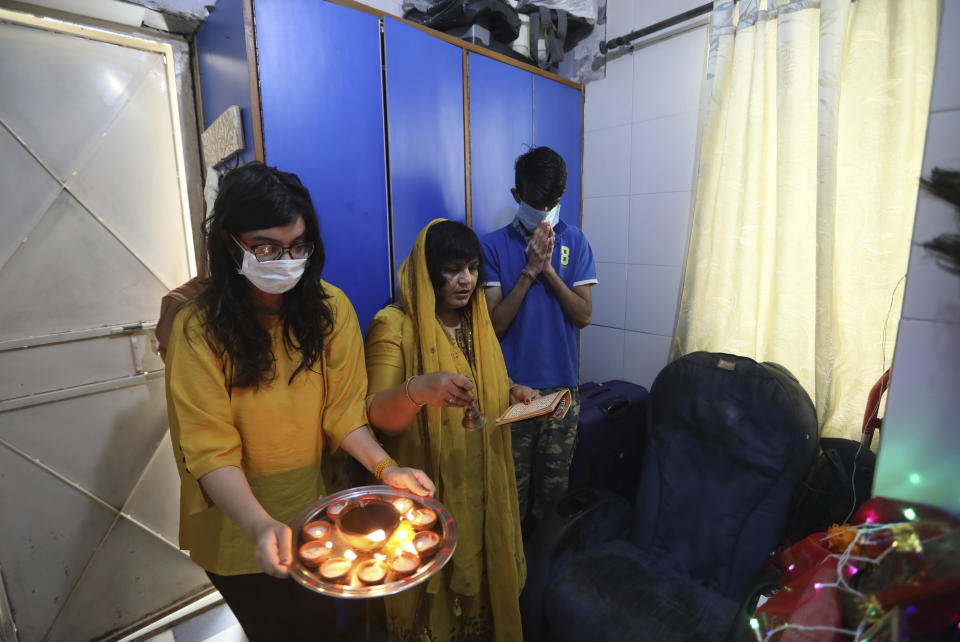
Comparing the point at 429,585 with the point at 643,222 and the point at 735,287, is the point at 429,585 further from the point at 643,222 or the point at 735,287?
the point at 643,222

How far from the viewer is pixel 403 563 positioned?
0.79 m

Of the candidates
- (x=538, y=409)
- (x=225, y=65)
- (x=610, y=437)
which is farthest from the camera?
(x=610, y=437)

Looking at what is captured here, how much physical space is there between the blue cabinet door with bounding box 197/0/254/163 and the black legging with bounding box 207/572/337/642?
3.71 feet

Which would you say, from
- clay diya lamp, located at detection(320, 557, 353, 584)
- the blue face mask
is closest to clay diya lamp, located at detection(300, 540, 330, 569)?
clay diya lamp, located at detection(320, 557, 353, 584)

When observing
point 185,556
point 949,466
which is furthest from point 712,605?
point 185,556

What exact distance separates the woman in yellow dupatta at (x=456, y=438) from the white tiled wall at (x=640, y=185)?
1085 mm

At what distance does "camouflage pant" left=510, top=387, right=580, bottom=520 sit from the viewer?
1573 mm

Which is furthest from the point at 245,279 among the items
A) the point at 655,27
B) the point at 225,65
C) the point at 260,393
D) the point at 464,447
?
the point at 655,27

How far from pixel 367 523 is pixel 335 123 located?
1.23 metres

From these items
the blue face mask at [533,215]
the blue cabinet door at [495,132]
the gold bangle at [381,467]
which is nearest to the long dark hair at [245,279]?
the gold bangle at [381,467]

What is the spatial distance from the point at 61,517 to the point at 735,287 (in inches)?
104

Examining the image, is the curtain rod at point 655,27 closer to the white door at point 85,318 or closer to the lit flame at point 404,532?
the white door at point 85,318

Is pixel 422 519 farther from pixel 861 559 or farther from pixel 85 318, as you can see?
pixel 85 318

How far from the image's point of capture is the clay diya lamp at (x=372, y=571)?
0.75m
